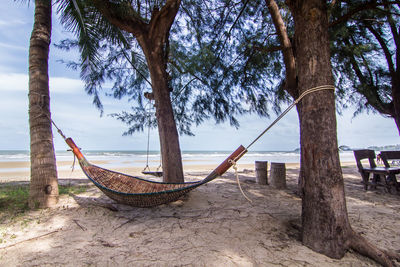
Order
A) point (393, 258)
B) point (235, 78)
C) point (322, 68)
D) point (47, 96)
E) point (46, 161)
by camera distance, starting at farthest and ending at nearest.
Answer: point (235, 78)
point (47, 96)
point (46, 161)
point (322, 68)
point (393, 258)

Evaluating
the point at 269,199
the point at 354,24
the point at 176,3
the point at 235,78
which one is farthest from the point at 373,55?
the point at 176,3

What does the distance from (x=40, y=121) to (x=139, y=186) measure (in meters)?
1.36

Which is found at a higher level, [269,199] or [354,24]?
[354,24]

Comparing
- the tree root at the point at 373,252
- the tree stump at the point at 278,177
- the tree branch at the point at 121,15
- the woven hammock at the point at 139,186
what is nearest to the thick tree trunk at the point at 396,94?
the tree stump at the point at 278,177

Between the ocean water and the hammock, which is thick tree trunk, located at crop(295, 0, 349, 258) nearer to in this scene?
the hammock

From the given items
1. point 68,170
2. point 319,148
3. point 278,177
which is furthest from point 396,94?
point 68,170

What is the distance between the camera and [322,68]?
1775mm

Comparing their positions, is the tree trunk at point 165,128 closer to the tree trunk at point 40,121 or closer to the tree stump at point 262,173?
the tree trunk at point 40,121

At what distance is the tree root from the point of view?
1.55m

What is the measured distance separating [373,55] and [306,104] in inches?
195

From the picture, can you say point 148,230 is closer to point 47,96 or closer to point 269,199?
point 269,199

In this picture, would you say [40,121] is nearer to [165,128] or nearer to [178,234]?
[165,128]

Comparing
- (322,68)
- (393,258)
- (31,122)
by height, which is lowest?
(393,258)

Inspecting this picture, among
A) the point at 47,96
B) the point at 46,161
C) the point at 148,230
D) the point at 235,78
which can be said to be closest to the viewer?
the point at 148,230
